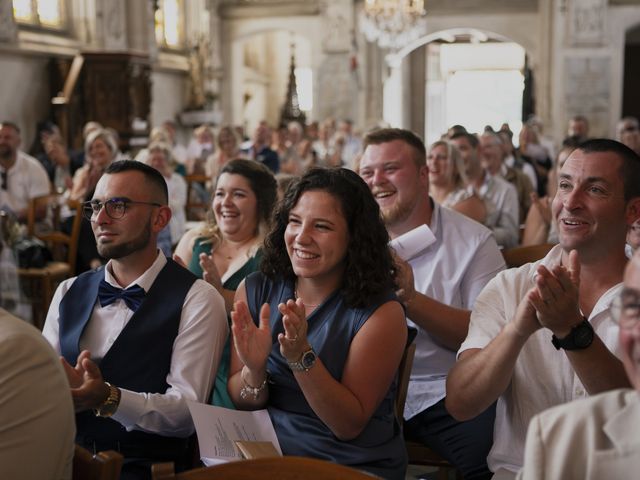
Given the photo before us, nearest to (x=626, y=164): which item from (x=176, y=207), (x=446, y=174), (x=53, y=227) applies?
(x=446, y=174)

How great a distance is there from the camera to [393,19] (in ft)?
47.3

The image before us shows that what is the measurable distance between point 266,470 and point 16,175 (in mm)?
5967

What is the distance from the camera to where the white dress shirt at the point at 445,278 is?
3.09 m

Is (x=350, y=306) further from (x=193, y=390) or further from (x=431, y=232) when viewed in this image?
(x=431, y=232)

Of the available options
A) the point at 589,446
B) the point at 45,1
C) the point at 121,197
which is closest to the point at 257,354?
the point at 121,197

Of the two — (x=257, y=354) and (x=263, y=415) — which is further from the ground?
(x=257, y=354)

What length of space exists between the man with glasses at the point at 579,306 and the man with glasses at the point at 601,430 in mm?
802

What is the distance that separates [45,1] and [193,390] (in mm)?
11705

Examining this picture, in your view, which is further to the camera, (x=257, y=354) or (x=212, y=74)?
(x=212, y=74)

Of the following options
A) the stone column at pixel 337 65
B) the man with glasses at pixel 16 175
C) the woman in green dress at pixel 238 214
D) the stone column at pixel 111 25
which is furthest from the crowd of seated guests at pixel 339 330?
the stone column at pixel 337 65

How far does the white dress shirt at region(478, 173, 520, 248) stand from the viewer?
17.8 feet

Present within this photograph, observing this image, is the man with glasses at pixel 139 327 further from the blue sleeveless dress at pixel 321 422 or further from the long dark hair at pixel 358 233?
the long dark hair at pixel 358 233

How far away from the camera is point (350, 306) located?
2344mm

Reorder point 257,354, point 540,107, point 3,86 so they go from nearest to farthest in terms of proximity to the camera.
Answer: point 257,354
point 3,86
point 540,107
